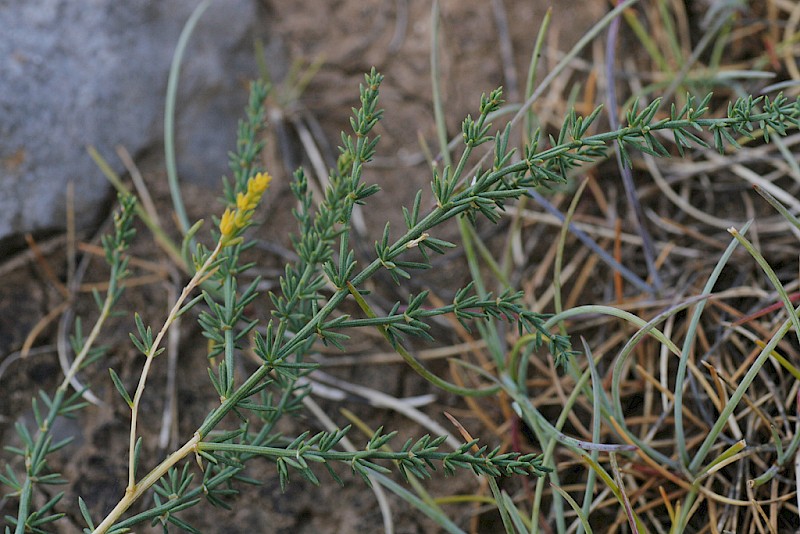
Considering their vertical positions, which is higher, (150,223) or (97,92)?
(97,92)

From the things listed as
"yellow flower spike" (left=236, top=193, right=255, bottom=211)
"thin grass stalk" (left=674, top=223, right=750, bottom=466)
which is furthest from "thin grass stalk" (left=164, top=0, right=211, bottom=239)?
"thin grass stalk" (left=674, top=223, right=750, bottom=466)

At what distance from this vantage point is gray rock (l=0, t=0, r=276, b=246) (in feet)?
4.84

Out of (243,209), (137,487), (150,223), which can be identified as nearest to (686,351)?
(243,209)

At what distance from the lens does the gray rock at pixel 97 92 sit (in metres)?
1.48

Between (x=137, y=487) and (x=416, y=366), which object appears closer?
(x=137, y=487)

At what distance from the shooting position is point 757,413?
45.9 inches

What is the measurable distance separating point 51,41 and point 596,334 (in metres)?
1.30

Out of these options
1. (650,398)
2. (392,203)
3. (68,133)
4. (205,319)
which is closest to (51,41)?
(68,133)

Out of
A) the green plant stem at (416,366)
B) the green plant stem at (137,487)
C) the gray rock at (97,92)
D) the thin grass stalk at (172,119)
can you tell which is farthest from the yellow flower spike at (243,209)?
the gray rock at (97,92)

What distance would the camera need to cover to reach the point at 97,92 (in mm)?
1553

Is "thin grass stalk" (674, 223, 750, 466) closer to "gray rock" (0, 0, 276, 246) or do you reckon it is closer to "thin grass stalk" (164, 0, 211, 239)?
"thin grass stalk" (164, 0, 211, 239)

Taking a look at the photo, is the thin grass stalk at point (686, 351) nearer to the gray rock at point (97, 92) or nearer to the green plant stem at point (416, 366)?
the green plant stem at point (416, 366)

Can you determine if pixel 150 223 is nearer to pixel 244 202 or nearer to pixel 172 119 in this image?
pixel 172 119

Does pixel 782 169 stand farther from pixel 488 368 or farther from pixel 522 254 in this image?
pixel 488 368
